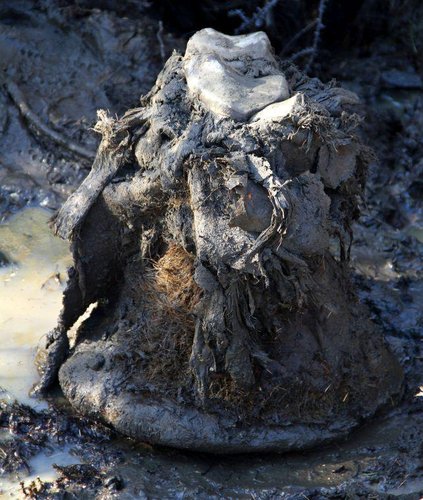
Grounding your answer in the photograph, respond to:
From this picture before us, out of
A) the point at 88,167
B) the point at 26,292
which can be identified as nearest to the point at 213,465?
the point at 26,292

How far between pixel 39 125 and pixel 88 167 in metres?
0.49

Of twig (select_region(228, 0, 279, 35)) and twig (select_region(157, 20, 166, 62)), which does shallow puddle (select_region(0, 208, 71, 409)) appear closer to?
twig (select_region(157, 20, 166, 62))

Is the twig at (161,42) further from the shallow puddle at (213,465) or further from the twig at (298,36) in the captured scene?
the shallow puddle at (213,465)

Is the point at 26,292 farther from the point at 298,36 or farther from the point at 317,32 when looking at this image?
the point at 298,36

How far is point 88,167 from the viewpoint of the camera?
252 inches

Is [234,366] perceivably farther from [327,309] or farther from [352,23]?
[352,23]

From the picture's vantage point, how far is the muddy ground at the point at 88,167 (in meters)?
3.95

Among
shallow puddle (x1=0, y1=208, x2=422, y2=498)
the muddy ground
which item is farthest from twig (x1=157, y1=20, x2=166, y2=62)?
shallow puddle (x1=0, y1=208, x2=422, y2=498)

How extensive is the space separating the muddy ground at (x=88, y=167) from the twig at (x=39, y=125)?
0.02 m

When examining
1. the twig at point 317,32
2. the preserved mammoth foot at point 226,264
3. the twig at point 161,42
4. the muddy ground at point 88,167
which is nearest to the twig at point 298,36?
the twig at point 317,32

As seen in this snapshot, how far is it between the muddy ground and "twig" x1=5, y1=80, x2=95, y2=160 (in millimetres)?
16

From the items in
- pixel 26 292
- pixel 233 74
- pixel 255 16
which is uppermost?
pixel 233 74

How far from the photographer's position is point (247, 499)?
385cm

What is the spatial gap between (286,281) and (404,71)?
3.85 m
